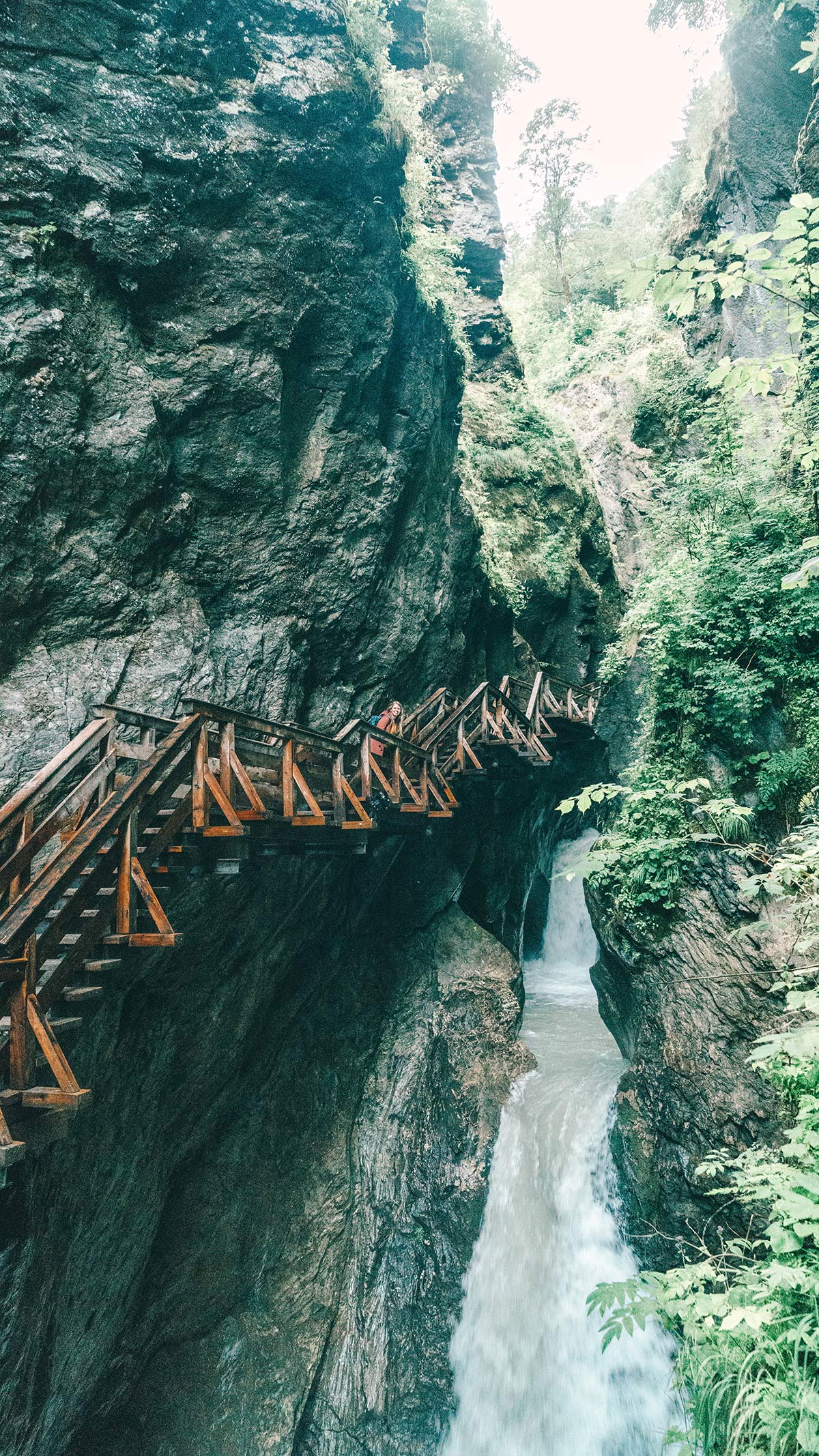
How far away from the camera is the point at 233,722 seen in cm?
618

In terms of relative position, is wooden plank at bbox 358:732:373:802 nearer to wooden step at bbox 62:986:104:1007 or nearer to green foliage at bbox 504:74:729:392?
wooden step at bbox 62:986:104:1007

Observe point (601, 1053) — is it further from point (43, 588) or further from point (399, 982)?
point (43, 588)

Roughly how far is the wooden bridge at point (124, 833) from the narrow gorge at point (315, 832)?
0.13ft

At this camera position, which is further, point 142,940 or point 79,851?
point 142,940

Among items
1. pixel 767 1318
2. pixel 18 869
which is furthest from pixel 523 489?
pixel 767 1318

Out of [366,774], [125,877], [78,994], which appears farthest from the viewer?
[366,774]

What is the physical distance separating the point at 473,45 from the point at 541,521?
16.7 meters

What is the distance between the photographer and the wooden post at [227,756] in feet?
19.4

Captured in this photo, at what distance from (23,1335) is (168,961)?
287cm

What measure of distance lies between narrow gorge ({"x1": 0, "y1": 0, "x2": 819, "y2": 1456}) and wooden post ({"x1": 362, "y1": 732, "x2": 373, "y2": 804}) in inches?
1.9

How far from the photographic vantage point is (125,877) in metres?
4.77

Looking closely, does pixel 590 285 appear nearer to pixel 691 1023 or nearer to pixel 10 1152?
pixel 691 1023

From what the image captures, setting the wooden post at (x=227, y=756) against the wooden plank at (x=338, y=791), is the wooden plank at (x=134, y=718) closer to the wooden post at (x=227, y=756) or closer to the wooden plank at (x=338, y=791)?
the wooden post at (x=227, y=756)

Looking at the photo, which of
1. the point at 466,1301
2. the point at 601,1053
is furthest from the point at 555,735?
the point at 466,1301
